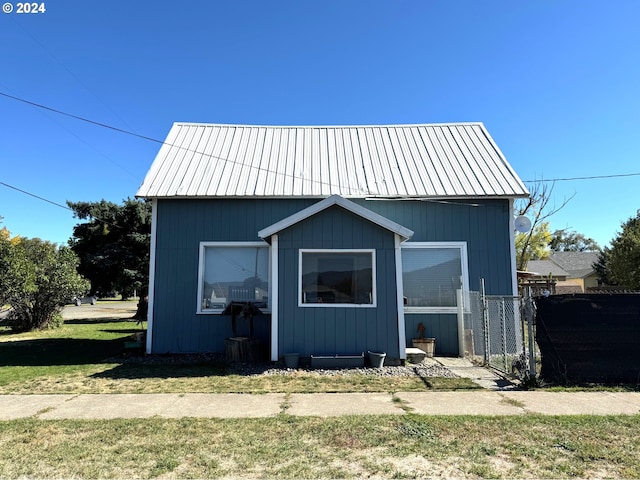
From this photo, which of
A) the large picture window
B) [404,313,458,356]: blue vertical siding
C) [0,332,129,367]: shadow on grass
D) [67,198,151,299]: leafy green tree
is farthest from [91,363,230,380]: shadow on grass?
[67,198,151,299]: leafy green tree

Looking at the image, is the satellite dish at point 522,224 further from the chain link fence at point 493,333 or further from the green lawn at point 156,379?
the green lawn at point 156,379

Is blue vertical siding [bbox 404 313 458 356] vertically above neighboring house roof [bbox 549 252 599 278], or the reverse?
neighboring house roof [bbox 549 252 599 278]

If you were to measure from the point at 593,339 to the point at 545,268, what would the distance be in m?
40.8

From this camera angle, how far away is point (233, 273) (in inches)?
392

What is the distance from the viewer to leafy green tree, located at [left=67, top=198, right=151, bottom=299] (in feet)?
72.7

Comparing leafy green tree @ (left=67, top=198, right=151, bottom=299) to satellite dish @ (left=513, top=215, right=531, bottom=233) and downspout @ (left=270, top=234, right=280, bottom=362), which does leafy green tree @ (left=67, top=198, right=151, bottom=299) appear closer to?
downspout @ (left=270, top=234, right=280, bottom=362)

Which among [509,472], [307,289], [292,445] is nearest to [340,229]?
[307,289]

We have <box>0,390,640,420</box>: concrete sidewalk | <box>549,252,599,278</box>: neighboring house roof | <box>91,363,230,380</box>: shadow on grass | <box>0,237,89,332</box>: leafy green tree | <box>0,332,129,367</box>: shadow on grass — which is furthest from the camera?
<box>549,252,599,278</box>: neighboring house roof

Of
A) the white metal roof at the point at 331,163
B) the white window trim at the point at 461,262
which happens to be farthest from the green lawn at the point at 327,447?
the white metal roof at the point at 331,163

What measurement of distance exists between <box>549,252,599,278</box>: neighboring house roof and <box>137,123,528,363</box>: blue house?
4108 cm

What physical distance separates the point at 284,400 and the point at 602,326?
16.8ft

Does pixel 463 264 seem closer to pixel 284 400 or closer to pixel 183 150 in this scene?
pixel 284 400

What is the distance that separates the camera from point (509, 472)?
346 centimetres

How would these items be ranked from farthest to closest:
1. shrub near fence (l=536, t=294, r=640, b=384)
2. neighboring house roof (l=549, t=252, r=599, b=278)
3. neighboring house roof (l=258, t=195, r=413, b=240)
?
neighboring house roof (l=549, t=252, r=599, b=278), neighboring house roof (l=258, t=195, r=413, b=240), shrub near fence (l=536, t=294, r=640, b=384)
